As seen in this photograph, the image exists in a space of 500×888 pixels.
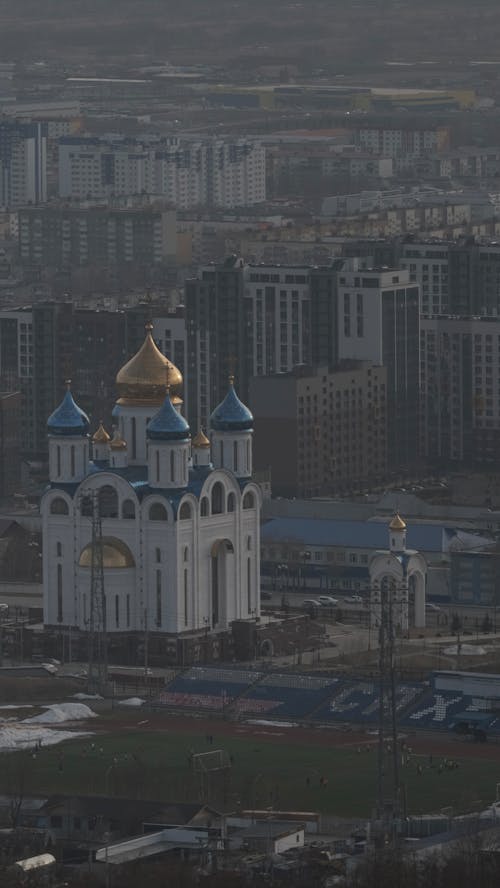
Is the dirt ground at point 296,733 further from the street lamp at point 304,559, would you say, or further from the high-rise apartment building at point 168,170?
the high-rise apartment building at point 168,170

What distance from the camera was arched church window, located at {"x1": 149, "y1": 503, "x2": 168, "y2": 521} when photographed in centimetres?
4525

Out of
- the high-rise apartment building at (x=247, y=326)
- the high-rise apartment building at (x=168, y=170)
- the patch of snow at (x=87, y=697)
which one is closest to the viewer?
the patch of snow at (x=87, y=697)

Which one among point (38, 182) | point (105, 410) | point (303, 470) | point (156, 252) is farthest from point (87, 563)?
point (38, 182)

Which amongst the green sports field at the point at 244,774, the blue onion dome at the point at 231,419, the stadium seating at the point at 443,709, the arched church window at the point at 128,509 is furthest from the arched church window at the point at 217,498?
the green sports field at the point at 244,774

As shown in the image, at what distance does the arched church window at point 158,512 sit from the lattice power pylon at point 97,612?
1.91ft

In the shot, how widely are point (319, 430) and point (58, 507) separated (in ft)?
45.8

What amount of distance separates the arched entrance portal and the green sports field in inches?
185

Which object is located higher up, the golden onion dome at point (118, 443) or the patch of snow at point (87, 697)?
the golden onion dome at point (118, 443)

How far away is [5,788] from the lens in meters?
38.0

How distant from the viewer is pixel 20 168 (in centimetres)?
11244

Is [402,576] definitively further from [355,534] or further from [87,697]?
[87,697]

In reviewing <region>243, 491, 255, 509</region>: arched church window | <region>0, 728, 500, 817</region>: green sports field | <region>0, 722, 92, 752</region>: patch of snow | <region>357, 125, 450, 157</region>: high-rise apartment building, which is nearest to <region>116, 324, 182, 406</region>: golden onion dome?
<region>243, 491, 255, 509</region>: arched church window

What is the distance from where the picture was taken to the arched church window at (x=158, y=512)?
148 feet

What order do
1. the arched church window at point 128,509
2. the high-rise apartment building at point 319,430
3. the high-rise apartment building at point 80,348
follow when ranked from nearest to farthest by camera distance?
1. the arched church window at point 128,509
2. the high-rise apartment building at point 319,430
3. the high-rise apartment building at point 80,348
